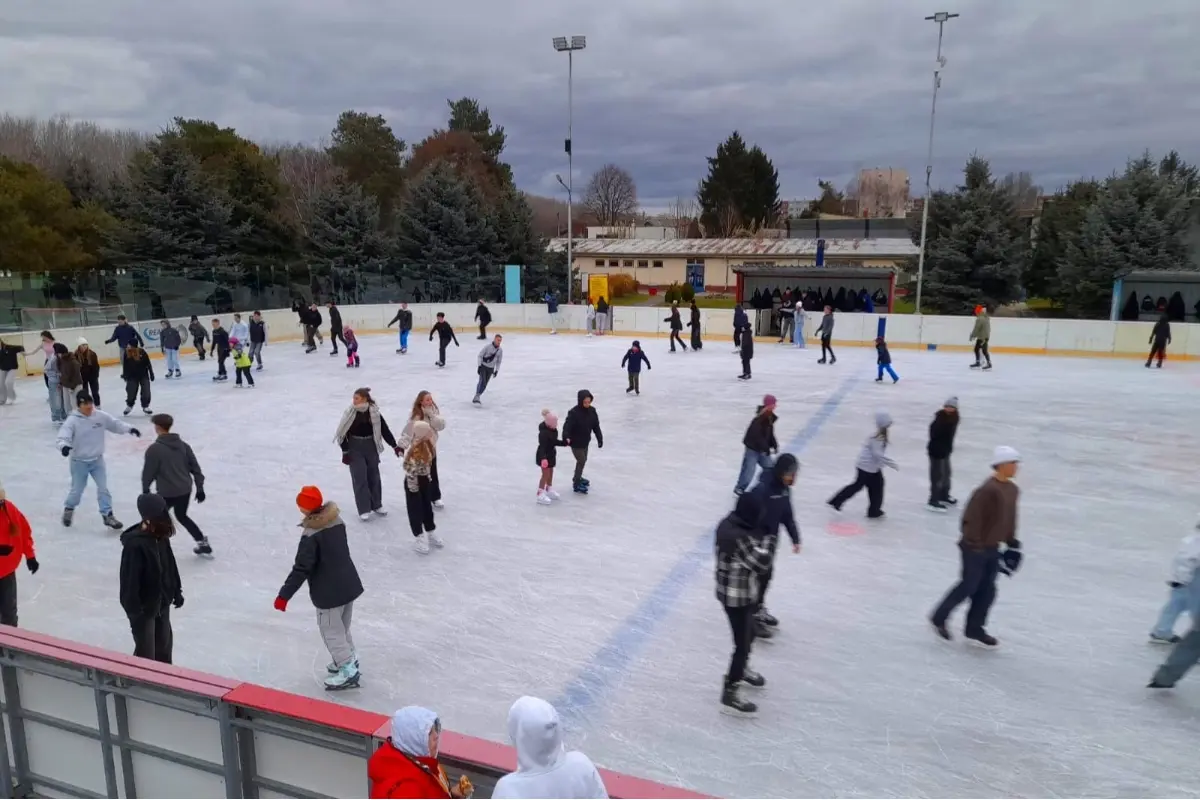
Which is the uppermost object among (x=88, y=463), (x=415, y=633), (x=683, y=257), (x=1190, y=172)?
(x=1190, y=172)

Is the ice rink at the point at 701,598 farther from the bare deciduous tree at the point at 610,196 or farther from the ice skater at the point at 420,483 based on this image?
the bare deciduous tree at the point at 610,196

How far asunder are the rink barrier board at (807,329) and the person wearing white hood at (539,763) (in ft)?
63.8

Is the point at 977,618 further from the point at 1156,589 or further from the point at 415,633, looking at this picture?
the point at 415,633

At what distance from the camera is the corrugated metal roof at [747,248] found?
4628 cm

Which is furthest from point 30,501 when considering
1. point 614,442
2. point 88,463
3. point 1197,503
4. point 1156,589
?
point 1197,503

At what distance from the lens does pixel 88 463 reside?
7762mm

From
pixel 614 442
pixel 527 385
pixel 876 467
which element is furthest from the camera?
pixel 527 385

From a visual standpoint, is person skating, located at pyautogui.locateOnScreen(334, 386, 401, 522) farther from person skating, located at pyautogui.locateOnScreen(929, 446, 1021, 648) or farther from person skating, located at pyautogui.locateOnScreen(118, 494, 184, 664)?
person skating, located at pyautogui.locateOnScreen(929, 446, 1021, 648)

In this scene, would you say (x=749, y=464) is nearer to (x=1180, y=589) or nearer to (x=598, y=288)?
(x=1180, y=589)

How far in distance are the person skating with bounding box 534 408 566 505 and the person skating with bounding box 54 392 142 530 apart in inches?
163

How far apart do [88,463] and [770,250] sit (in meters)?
45.9

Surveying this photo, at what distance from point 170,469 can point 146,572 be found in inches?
99.3

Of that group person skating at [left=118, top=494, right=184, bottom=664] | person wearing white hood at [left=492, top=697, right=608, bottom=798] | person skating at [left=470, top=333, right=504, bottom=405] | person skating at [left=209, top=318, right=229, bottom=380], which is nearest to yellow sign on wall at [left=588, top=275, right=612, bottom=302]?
person skating at [left=209, top=318, right=229, bottom=380]

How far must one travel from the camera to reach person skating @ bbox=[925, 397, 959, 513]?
8.14m
